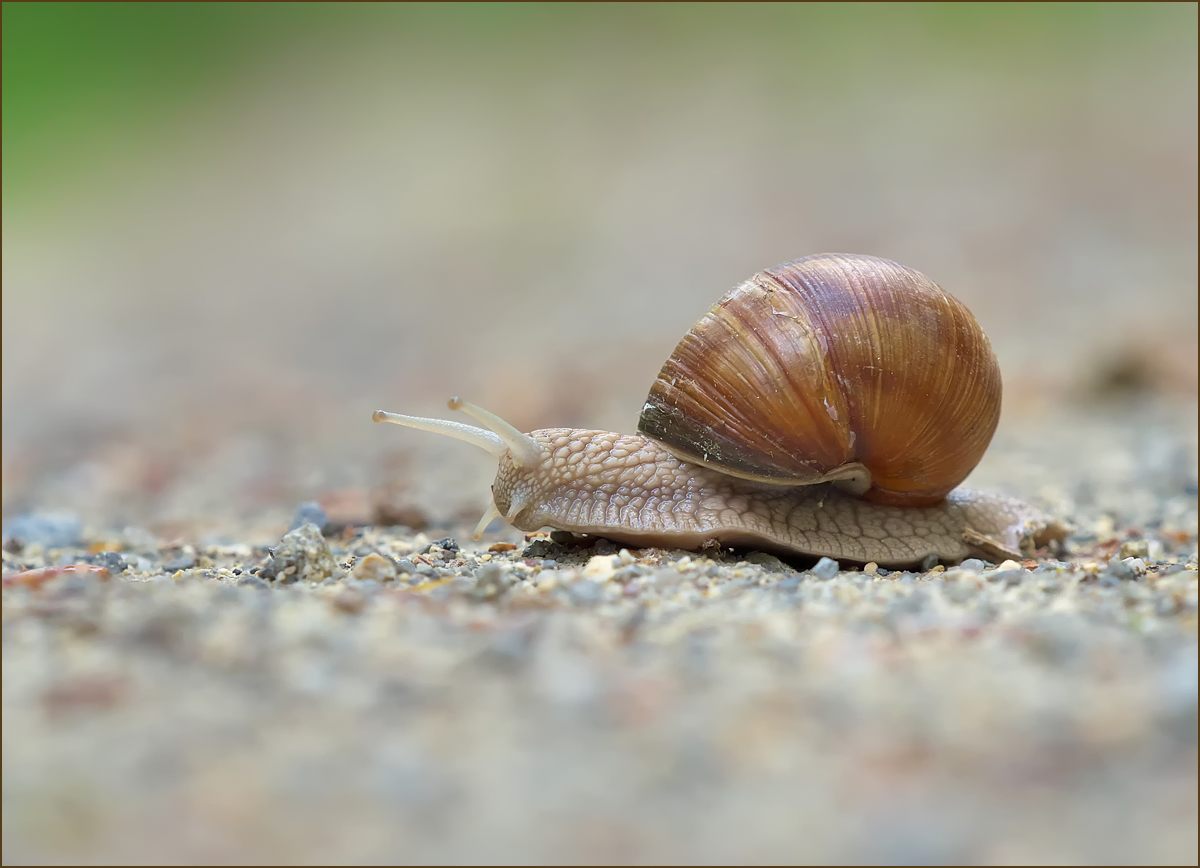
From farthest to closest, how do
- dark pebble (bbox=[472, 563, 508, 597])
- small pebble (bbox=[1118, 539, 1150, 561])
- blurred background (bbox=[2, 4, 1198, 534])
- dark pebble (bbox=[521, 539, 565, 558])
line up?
blurred background (bbox=[2, 4, 1198, 534]) < small pebble (bbox=[1118, 539, 1150, 561]) < dark pebble (bbox=[521, 539, 565, 558]) < dark pebble (bbox=[472, 563, 508, 597])

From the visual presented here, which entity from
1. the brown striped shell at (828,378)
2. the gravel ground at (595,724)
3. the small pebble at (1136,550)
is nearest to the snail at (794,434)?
the brown striped shell at (828,378)

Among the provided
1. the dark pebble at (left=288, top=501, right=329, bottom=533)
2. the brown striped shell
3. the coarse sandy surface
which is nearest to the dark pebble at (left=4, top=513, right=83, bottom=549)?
the coarse sandy surface

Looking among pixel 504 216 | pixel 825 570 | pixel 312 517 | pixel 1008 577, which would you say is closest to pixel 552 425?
pixel 312 517

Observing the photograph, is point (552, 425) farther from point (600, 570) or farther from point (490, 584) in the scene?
point (490, 584)

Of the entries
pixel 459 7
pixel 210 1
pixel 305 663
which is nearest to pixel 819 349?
pixel 305 663

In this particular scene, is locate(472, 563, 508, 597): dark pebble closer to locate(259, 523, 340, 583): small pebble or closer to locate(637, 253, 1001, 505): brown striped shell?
locate(259, 523, 340, 583): small pebble

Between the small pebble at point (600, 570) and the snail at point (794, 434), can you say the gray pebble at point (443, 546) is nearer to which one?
the snail at point (794, 434)
